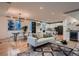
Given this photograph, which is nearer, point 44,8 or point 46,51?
point 44,8

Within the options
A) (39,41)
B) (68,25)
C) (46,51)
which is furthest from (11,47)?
(68,25)

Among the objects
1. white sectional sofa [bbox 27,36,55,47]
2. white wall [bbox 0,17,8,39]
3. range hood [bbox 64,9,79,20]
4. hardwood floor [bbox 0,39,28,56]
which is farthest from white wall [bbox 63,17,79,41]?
white wall [bbox 0,17,8,39]

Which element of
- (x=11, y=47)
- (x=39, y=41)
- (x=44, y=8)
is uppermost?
(x=44, y=8)

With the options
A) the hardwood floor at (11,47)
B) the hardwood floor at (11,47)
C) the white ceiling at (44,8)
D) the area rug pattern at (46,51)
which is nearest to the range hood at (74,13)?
the white ceiling at (44,8)

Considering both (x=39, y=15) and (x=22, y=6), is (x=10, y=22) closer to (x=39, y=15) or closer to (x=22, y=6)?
(x=22, y=6)

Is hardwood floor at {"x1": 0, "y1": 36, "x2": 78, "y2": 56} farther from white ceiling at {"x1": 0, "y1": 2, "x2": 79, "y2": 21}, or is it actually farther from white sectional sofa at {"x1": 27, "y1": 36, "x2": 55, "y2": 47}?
white ceiling at {"x1": 0, "y1": 2, "x2": 79, "y2": 21}

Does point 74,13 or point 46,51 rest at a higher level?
point 74,13

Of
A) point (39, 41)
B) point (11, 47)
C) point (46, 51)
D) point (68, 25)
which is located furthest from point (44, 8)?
point (11, 47)

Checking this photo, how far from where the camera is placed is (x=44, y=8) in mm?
2730

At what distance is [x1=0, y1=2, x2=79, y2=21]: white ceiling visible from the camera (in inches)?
106

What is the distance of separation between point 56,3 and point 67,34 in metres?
0.85

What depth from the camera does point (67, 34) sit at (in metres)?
2.79

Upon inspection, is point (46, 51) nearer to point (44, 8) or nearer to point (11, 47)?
point (11, 47)

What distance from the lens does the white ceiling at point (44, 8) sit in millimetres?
2691
